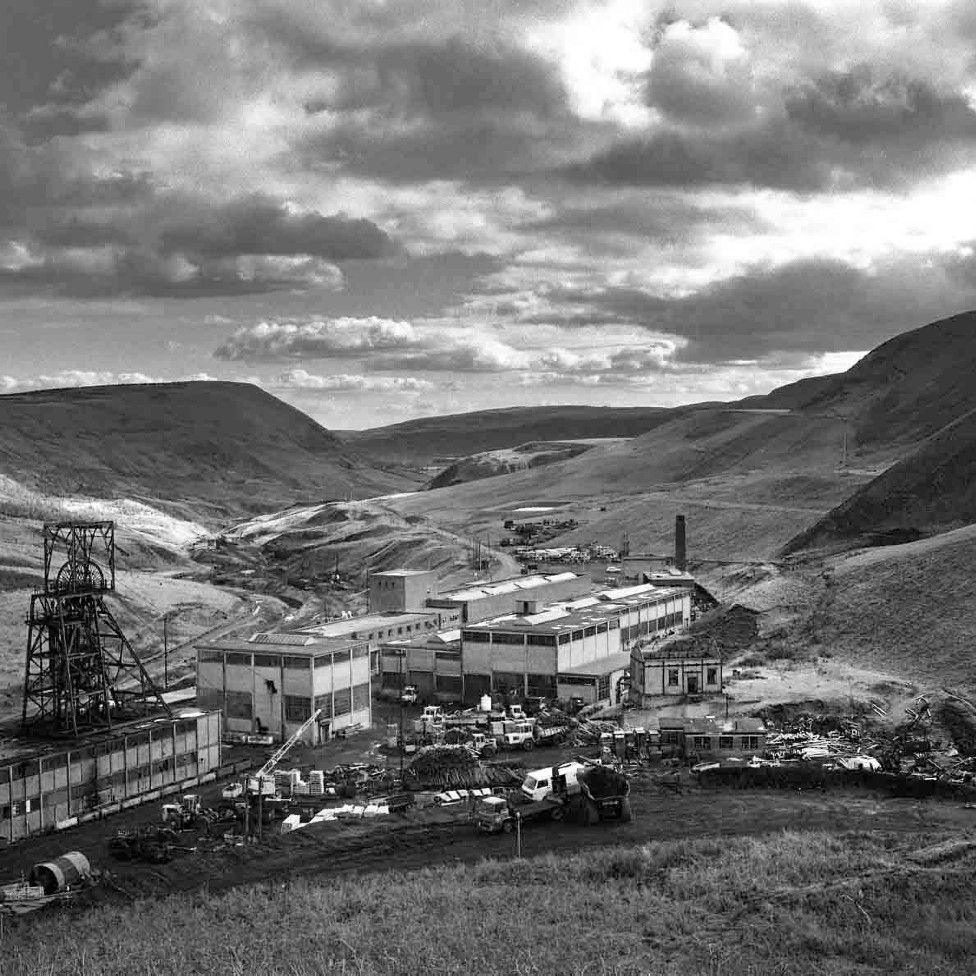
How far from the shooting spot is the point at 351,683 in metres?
60.5

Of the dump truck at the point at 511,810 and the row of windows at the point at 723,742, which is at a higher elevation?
the row of windows at the point at 723,742

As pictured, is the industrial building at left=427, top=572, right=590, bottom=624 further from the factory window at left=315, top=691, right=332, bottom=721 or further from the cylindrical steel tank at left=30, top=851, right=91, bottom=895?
the cylindrical steel tank at left=30, top=851, right=91, bottom=895

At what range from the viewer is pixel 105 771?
156 ft

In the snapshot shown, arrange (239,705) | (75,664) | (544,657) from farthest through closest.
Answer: (544,657)
(239,705)
(75,664)

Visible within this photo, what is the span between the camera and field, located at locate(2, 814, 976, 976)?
25.4 meters

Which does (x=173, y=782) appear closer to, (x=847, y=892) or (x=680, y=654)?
(x=680, y=654)

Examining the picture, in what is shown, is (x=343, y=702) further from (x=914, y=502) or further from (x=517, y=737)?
(x=914, y=502)

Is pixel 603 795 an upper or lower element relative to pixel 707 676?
lower

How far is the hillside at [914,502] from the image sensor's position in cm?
10356

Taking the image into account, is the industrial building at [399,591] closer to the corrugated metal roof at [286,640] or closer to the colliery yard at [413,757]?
the colliery yard at [413,757]

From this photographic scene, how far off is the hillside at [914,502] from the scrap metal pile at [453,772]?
60460 millimetres

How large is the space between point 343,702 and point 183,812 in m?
15.7

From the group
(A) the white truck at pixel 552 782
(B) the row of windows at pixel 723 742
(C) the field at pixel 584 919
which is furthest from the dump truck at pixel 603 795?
(B) the row of windows at pixel 723 742

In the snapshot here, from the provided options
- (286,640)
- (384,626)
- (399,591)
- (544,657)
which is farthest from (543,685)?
(399,591)
